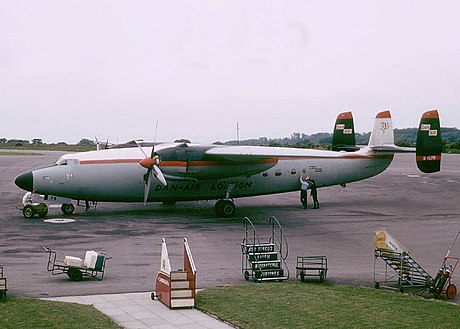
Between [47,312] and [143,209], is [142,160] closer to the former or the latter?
[143,209]

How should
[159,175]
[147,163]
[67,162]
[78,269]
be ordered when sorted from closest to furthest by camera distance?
[78,269] < [159,175] < [147,163] < [67,162]

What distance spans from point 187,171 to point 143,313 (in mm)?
18429

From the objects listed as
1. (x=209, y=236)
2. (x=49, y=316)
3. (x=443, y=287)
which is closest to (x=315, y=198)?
(x=209, y=236)

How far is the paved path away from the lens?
1362 cm

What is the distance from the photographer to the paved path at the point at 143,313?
13.6m

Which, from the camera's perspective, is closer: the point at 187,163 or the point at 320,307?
the point at 320,307

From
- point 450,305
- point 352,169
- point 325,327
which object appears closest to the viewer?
point 325,327

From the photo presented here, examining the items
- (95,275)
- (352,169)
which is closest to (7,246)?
(95,275)

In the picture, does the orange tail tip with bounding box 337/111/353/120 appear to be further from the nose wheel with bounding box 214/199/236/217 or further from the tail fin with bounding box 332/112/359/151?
the nose wheel with bounding box 214/199/236/217

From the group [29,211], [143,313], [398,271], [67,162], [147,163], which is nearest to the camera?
[143,313]

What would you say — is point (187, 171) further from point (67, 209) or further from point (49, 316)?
point (49, 316)

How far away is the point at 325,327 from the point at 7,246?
14805 mm

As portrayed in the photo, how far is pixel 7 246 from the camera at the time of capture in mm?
23703

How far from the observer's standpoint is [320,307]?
1513cm
